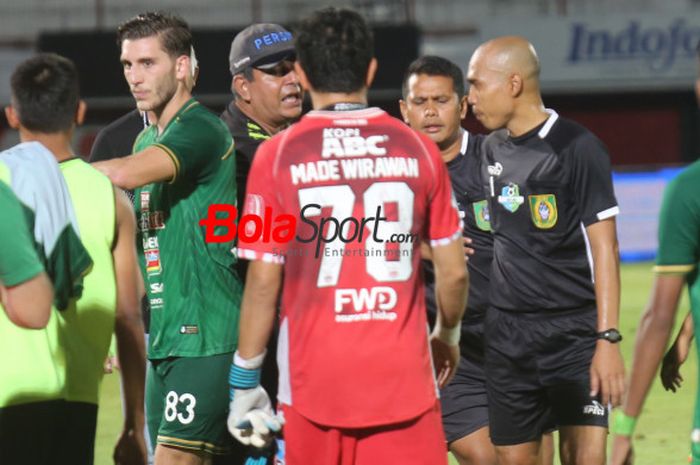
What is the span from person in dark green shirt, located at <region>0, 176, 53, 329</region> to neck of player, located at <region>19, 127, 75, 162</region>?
45 centimetres

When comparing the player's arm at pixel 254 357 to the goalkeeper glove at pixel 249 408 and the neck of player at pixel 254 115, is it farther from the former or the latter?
the neck of player at pixel 254 115

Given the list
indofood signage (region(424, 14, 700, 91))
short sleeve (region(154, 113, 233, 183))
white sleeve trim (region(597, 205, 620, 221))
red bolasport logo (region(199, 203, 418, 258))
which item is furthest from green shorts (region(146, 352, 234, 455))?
indofood signage (region(424, 14, 700, 91))

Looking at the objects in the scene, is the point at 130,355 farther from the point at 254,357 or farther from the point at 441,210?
the point at 441,210

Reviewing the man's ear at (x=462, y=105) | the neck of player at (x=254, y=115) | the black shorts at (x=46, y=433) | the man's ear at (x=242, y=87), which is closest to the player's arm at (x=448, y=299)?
the black shorts at (x=46, y=433)

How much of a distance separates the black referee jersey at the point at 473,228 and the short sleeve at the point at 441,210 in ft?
6.95

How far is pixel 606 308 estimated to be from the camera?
18.0ft

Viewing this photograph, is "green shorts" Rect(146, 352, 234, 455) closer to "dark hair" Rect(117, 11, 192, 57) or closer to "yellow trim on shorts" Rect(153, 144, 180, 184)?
"yellow trim on shorts" Rect(153, 144, 180, 184)

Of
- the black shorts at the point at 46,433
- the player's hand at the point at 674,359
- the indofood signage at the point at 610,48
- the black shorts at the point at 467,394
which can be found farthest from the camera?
the indofood signage at the point at 610,48

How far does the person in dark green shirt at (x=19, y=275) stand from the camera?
377 cm

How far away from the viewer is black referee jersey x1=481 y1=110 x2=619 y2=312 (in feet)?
18.7

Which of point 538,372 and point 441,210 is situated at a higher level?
point 441,210

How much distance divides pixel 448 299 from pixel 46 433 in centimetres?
144

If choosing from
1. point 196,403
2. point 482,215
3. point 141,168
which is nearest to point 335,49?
point 141,168

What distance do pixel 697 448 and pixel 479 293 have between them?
2.76 m
